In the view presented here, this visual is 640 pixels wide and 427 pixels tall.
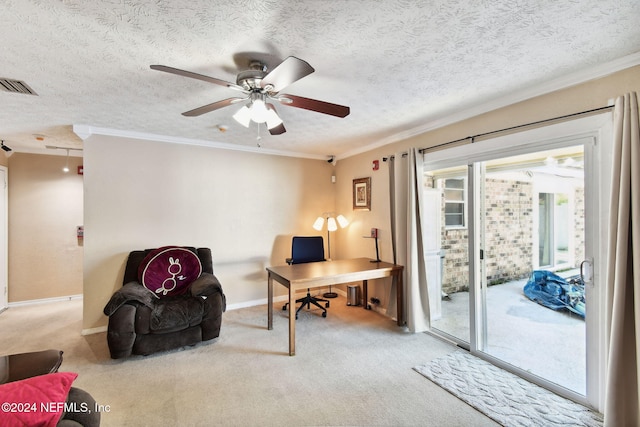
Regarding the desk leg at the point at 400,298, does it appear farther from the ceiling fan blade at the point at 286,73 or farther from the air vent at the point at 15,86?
the air vent at the point at 15,86

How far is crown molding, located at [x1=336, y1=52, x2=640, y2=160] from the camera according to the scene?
6.10 feet

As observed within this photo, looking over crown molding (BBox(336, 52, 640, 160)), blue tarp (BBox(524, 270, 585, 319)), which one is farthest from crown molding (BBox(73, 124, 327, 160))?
blue tarp (BBox(524, 270, 585, 319))

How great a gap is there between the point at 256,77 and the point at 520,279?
13.5ft

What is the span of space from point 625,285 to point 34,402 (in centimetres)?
307

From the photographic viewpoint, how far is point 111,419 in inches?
76.3

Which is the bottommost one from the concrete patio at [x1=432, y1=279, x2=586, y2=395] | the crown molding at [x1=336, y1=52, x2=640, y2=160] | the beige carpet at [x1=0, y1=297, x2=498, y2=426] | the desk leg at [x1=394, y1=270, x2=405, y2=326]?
the beige carpet at [x1=0, y1=297, x2=498, y2=426]

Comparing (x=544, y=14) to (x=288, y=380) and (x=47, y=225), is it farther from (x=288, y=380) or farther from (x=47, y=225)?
(x=47, y=225)

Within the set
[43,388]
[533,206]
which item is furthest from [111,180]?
[533,206]

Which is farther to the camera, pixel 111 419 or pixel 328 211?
pixel 328 211

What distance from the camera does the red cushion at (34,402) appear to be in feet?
3.11

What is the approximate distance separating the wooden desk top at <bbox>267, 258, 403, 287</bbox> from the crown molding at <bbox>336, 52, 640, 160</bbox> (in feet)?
5.58

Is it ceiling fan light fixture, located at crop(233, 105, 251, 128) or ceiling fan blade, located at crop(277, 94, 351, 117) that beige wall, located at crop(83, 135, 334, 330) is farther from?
ceiling fan blade, located at crop(277, 94, 351, 117)

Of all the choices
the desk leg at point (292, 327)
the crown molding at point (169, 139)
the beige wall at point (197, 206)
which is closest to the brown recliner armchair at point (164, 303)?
the beige wall at point (197, 206)

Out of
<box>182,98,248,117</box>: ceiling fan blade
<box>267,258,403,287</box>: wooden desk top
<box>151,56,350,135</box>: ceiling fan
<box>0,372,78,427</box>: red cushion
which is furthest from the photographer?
<box>267,258,403,287</box>: wooden desk top
